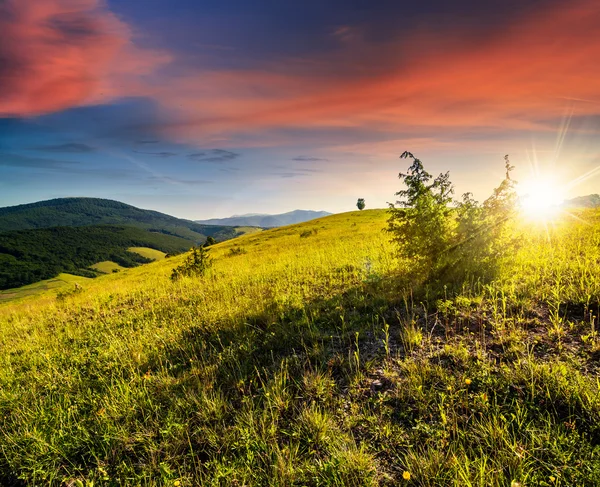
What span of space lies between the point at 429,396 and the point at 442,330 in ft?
6.13

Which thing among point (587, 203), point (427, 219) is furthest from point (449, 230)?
point (587, 203)

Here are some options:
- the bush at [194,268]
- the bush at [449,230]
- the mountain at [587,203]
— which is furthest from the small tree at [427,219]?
the mountain at [587,203]

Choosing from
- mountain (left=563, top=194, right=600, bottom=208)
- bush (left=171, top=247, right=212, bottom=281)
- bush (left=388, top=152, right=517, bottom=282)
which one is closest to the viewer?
bush (left=388, top=152, right=517, bottom=282)

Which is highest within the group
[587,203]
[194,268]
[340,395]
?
[587,203]

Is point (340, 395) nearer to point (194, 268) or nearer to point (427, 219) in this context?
point (427, 219)

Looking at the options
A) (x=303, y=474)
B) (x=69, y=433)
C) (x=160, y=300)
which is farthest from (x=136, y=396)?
(x=160, y=300)

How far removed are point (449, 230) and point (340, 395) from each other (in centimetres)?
547

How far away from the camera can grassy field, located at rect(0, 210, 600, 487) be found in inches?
119

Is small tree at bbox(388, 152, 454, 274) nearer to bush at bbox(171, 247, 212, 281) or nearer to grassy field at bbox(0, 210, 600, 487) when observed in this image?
grassy field at bbox(0, 210, 600, 487)

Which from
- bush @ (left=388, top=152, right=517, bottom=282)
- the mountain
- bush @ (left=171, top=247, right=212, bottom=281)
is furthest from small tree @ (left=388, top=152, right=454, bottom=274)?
the mountain

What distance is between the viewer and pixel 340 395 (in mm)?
4094

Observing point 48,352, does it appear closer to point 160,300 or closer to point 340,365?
point 160,300

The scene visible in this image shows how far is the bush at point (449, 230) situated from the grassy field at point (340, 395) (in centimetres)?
61

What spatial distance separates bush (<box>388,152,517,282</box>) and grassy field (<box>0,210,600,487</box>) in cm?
61
